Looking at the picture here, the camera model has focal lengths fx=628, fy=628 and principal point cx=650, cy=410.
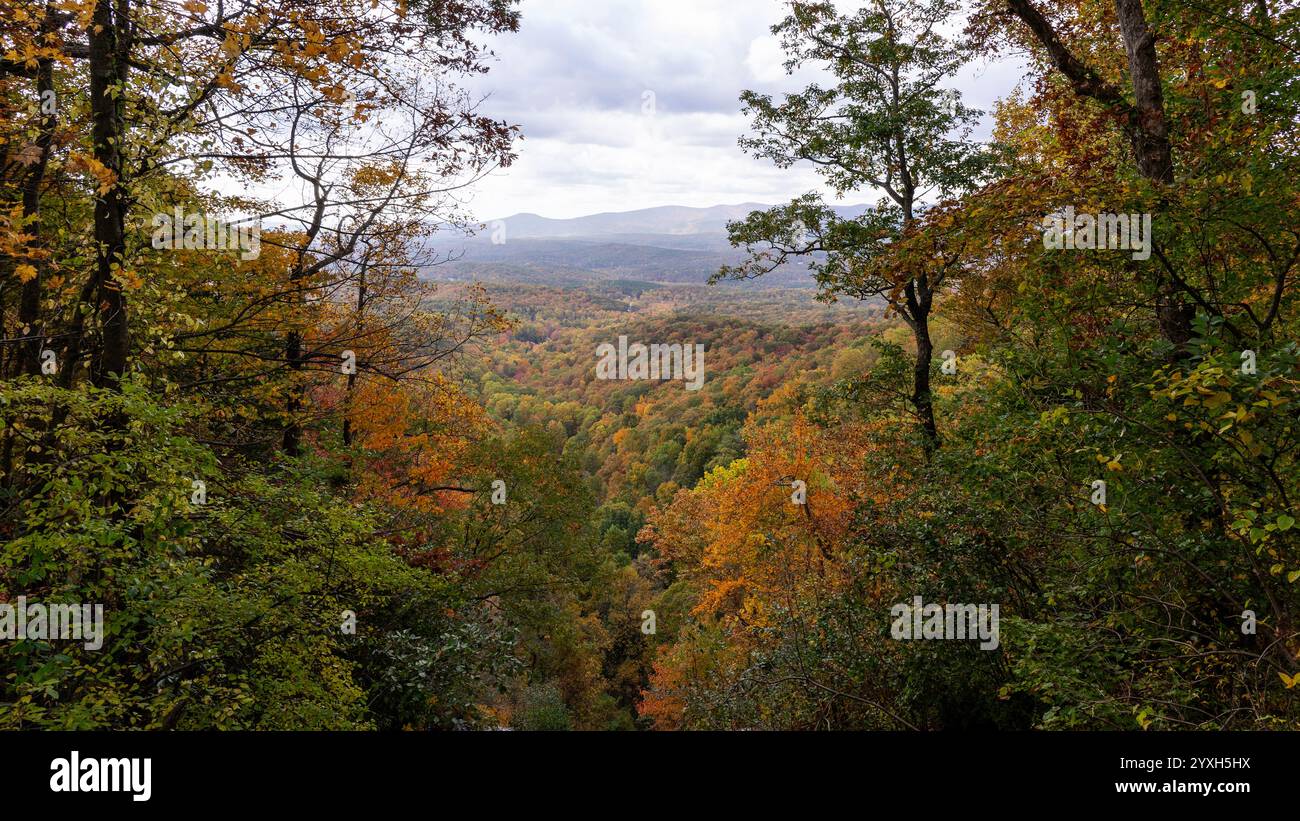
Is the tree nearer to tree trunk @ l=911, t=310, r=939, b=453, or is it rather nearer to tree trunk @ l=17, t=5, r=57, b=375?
tree trunk @ l=911, t=310, r=939, b=453

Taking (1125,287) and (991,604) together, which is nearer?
(1125,287)

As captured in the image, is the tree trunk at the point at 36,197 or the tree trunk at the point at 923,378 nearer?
the tree trunk at the point at 36,197

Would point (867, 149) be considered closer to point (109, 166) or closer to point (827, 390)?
point (827, 390)

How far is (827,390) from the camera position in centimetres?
1319

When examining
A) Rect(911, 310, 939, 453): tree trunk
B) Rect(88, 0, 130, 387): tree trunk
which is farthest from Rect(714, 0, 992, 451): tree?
Rect(88, 0, 130, 387): tree trunk

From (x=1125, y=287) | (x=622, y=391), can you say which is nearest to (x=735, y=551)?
(x=1125, y=287)

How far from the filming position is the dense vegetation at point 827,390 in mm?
4688

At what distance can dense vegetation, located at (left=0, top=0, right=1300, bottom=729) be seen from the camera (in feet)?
15.4

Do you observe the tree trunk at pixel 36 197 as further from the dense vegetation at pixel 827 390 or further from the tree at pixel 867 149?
the tree at pixel 867 149

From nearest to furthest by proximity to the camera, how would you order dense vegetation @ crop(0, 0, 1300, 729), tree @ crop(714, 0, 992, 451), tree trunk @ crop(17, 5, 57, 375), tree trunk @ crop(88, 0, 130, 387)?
1. dense vegetation @ crop(0, 0, 1300, 729)
2. tree trunk @ crop(88, 0, 130, 387)
3. tree trunk @ crop(17, 5, 57, 375)
4. tree @ crop(714, 0, 992, 451)

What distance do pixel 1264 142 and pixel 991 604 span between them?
16.6 ft

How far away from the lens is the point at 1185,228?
533 centimetres

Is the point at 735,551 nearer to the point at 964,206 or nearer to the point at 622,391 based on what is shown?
the point at 964,206

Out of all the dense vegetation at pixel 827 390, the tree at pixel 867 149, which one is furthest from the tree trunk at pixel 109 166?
the tree at pixel 867 149
